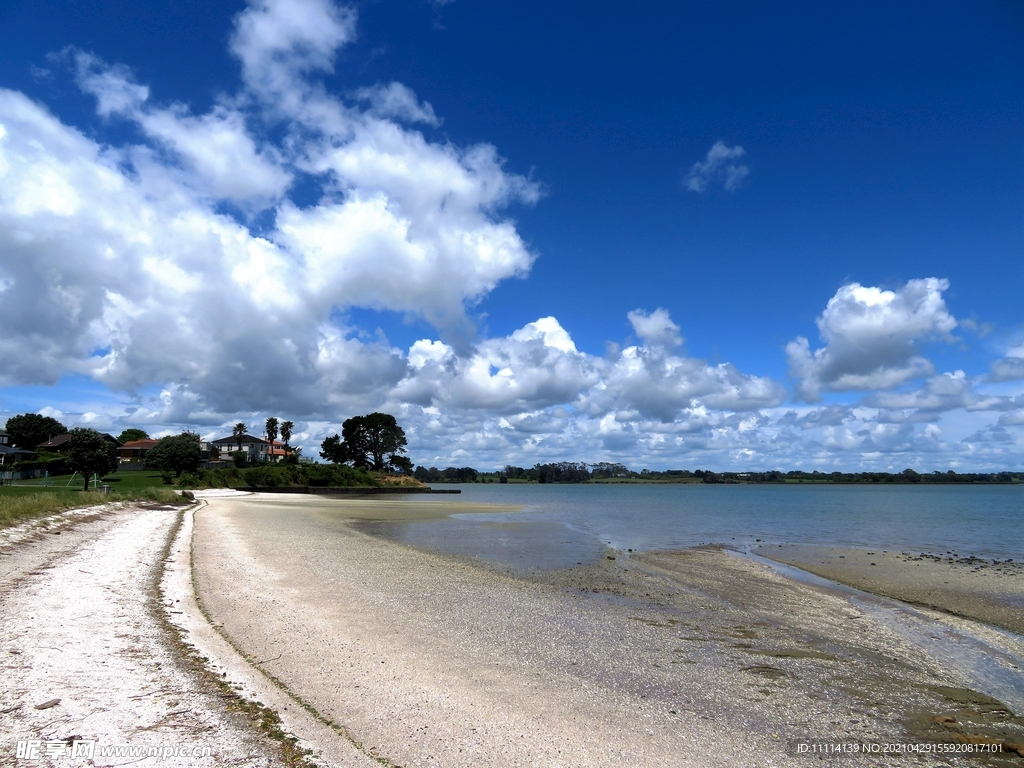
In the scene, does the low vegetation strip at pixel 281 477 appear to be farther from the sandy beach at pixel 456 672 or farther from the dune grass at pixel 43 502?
the sandy beach at pixel 456 672

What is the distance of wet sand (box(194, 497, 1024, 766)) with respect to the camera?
625 cm

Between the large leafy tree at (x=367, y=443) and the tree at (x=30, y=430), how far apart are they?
→ 55413 millimetres

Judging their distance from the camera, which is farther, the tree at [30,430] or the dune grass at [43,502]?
the tree at [30,430]

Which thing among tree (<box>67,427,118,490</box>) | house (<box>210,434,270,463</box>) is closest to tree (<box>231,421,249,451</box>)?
house (<box>210,434,270,463</box>)

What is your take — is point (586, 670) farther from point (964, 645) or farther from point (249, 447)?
point (249, 447)

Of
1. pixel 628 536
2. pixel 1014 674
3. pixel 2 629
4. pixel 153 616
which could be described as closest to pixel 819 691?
pixel 1014 674

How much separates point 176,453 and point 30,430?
66390 mm

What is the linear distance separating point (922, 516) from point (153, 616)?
60.2 m

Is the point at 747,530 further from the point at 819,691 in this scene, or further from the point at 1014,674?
the point at 819,691

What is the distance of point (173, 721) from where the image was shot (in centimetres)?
566

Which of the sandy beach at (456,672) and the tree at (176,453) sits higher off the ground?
the tree at (176,453)

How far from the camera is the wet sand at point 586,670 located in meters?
6.25

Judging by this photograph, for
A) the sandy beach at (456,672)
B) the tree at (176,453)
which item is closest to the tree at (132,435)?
the tree at (176,453)

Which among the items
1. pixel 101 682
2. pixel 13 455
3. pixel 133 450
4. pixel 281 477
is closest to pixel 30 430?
pixel 133 450
